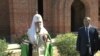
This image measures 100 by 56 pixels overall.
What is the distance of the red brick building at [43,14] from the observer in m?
23.9

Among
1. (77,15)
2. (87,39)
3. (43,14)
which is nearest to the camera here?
(87,39)

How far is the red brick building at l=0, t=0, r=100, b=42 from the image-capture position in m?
23.9

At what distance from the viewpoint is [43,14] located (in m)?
25.2

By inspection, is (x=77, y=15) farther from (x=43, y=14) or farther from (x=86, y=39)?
(x=86, y=39)

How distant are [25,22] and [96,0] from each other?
5397 mm

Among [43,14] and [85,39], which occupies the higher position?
[85,39]

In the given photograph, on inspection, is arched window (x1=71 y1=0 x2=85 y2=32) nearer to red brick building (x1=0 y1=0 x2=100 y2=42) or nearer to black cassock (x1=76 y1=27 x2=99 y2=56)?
red brick building (x1=0 y1=0 x2=100 y2=42)

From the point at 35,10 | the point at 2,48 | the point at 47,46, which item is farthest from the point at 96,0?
the point at 47,46

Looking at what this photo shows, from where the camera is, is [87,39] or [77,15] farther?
[77,15]

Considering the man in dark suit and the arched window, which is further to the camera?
the arched window

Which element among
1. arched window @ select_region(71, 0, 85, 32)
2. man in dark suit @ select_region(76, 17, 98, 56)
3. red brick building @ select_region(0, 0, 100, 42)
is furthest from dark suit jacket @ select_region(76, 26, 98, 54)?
arched window @ select_region(71, 0, 85, 32)

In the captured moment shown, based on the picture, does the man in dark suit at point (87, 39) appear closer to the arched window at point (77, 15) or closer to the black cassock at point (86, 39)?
the black cassock at point (86, 39)

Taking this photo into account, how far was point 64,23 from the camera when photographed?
82.1ft

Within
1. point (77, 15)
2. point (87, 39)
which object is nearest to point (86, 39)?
point (87, 39)
